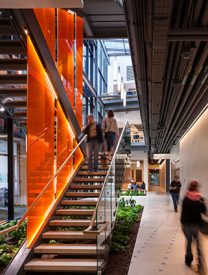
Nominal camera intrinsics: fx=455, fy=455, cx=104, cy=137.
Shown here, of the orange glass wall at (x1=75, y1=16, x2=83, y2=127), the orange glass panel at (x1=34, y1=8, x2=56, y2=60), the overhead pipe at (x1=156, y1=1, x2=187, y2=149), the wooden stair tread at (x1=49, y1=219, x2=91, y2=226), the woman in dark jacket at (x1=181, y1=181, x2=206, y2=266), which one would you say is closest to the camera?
the overhead pipe at (x1=156, y1=1, x2=187, y2=149)

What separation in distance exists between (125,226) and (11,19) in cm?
684

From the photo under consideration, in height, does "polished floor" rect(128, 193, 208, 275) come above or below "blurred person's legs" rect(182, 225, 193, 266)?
below

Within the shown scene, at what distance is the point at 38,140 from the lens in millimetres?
8398

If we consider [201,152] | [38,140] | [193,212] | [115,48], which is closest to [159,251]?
[193,212]

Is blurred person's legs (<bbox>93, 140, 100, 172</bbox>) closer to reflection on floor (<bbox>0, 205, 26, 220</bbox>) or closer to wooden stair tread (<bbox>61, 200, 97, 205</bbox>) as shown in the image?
wooden stair tread (<bbox>61, 200, 97, 205</bbox>)

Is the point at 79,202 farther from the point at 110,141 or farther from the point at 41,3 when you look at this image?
the point at 41,3

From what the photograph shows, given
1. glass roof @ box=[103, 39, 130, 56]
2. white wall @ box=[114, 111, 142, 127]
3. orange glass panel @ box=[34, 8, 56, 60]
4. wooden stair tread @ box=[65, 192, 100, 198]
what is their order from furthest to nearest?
white wall @ box=[114, 111, 142, 127] → glass roof @ box=[103, 39, 130, 56] → wooden stair tread @ box=[65, 192, 100, 198] → orange glass panel @ box=[34, 8, 56, 60]

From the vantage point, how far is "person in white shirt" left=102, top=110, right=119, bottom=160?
11.9 metres

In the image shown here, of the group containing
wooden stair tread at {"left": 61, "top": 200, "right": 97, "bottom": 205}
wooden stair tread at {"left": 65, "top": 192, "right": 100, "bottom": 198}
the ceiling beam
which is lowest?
wooden stair tread at {"left": 61, "top": 200, "right": 97, "bottom": 205}

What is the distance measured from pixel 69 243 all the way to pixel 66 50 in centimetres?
559

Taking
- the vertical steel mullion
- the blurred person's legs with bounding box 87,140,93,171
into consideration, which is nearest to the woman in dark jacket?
the blurred person's legs with bounding box 87,140,93,171

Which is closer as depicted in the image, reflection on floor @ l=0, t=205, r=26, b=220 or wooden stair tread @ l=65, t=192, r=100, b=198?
wooden stair tread @ l=65, t=192, r=100, b=198

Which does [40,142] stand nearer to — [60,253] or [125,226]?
[60,253]

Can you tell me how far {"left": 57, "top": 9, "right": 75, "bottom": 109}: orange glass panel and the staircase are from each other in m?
2.91
